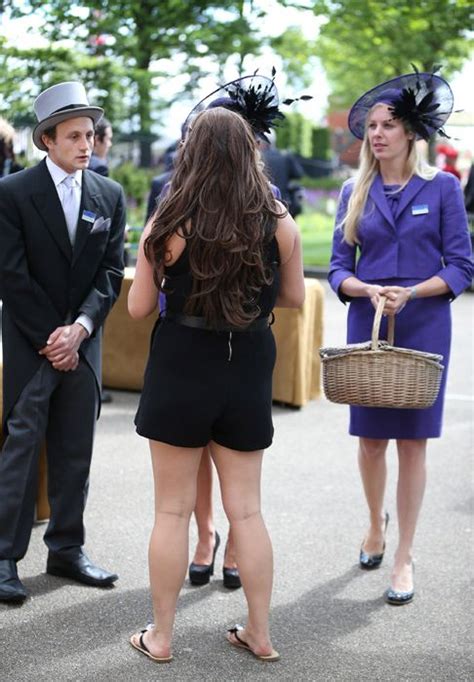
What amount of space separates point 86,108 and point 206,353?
1.47 meters

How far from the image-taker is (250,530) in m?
4.22

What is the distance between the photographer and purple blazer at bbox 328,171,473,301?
498 cm

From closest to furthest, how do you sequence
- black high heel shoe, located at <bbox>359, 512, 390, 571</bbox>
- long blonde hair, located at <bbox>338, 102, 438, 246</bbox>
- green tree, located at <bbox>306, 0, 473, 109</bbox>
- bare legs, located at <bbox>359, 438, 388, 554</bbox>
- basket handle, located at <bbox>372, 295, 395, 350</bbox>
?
basket handle, located at <bbox>372, 295, 395, 350</bbox>
long blonde hair, located at <bbox>338, 102, 438, 246</bbox>
bare legs, located at <bbox>359, 438, 388, 554</bbox>
black high heel shoe, located at <bbox>359, 512, 390, 571</bbox>
green tree, located at <bbox>306, 0, 473, 109</bbox>

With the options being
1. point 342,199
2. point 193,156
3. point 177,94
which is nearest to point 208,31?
point 177,94

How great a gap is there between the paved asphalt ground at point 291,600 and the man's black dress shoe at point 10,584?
0.17 ft

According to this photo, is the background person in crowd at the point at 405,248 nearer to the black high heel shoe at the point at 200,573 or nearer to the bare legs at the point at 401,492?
the bare legs at the point at 401,492

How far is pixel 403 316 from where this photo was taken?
5020 mm

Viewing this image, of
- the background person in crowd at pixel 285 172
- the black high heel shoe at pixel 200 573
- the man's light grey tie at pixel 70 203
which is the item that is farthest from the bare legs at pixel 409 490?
the background person in crowd at pixel 285 172

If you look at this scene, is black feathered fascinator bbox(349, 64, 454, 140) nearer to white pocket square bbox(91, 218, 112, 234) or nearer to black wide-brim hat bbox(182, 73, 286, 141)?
black wide-brim hat bbox(182, 73, 286, 141)

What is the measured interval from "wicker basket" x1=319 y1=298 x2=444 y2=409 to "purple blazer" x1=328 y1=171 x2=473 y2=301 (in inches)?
17.9

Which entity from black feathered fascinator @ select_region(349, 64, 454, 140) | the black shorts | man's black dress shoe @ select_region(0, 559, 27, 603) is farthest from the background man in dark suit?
black feathered fascinator @ select_region(349, 64, 454, 140)

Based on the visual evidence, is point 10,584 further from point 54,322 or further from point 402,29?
point 402,29

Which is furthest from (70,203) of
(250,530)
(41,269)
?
(250,530)

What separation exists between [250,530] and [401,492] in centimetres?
115
